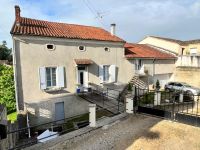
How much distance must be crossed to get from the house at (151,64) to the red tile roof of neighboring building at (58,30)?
3394 millimetres

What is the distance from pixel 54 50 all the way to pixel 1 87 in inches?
539

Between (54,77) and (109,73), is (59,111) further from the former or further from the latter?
(109,73)

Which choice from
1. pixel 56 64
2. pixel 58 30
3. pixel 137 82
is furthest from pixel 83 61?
pixel 137 82

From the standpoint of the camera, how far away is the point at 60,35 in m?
15.1

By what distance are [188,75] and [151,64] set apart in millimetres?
5646

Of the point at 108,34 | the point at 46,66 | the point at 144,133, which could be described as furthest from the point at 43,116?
the point at 108,34

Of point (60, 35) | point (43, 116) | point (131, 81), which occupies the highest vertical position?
point (60, 35)

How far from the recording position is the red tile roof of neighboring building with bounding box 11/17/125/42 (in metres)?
14.0

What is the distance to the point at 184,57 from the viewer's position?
80.1 ft

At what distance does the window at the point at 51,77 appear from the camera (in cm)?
1488

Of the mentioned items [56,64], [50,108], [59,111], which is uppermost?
[56,64]

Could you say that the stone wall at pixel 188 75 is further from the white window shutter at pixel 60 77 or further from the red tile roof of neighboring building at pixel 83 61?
the white window shutter at pixel 60 77

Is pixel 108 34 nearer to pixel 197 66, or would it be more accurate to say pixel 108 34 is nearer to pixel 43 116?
pixel 43 116

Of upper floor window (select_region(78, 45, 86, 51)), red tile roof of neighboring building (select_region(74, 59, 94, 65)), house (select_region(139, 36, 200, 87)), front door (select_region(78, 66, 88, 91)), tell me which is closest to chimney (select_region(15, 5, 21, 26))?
upper floor window (select_region(78, 45, 86, 51))
